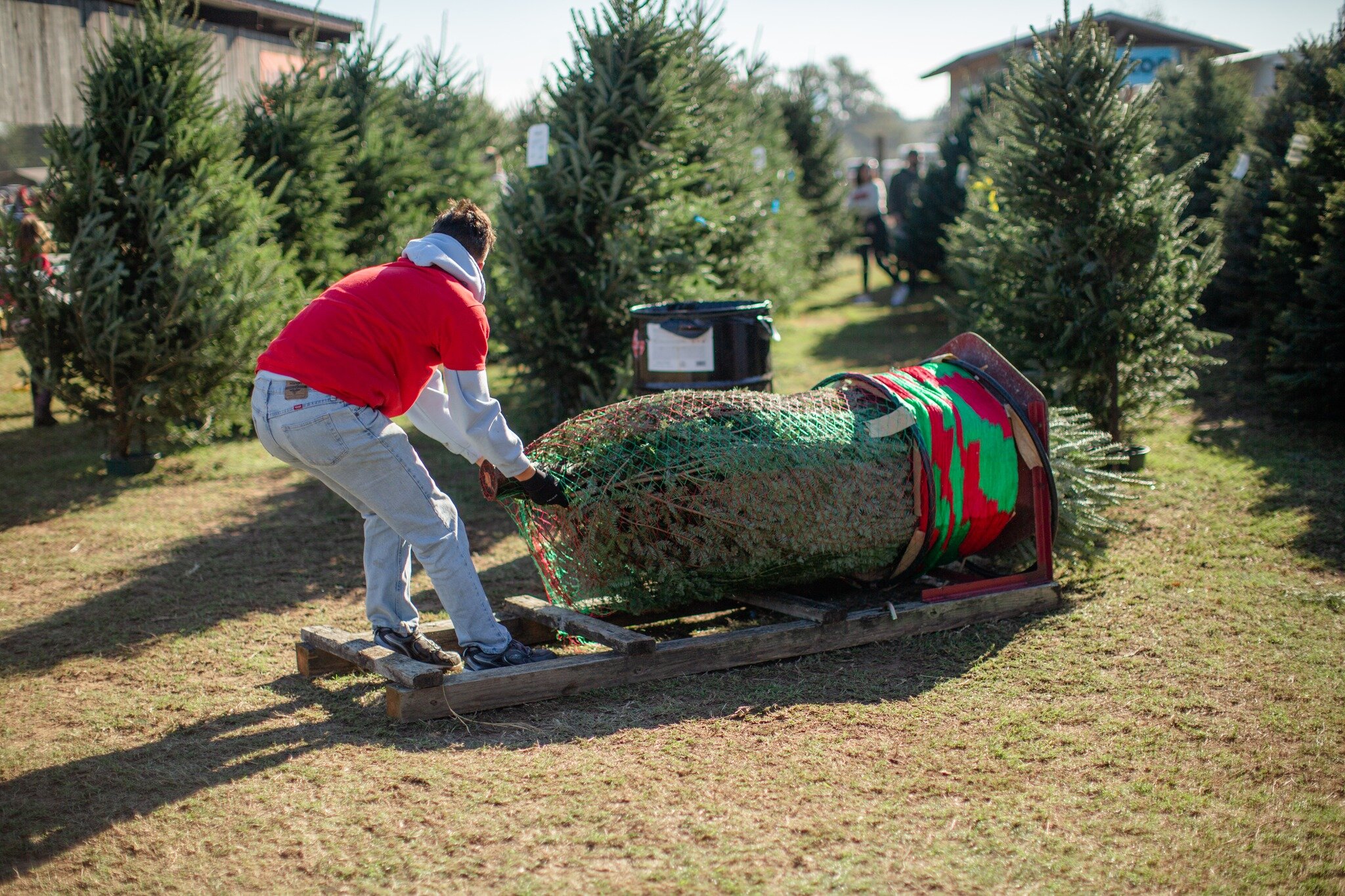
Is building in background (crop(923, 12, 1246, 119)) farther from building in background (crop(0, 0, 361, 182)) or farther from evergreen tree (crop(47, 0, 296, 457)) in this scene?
evergreen tree (crop(47, 0, 296, 457))

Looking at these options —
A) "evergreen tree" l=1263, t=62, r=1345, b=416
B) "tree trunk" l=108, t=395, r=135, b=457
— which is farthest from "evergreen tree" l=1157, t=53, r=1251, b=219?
"tree trunk" l=108, t=395, r=135, b=457

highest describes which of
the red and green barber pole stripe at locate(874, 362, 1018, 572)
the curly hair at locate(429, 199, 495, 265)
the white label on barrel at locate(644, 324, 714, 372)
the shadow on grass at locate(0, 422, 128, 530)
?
the curly hair at locate(429, 199, 495, 265)

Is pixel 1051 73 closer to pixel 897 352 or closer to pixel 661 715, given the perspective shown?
pixel 661 715

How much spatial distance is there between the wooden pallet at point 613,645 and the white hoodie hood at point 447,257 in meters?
1.36

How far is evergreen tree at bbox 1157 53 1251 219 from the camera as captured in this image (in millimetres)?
12109

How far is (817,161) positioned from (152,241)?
1403 centimetres

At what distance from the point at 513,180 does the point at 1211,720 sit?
601 centimetres

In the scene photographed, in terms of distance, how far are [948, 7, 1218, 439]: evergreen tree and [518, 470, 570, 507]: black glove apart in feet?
12.3

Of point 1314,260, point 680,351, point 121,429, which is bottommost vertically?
point 121,429

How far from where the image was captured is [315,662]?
13.7ft

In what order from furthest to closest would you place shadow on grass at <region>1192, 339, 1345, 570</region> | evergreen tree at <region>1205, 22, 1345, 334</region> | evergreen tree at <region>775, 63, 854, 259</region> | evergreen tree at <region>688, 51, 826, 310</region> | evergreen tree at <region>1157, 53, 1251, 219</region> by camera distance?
evergreen tree at <region>775, 63, 854, 259</region> → evergreen tree at <region>1157, 53, 1251, 219</region> → evergreen tree at <region>1205, 22, 1345, 334</region> → evergreen tree at <region>688, 51, 826, 310</region> → shadow on grass at <region>1192, 339, 1345, 570</region>

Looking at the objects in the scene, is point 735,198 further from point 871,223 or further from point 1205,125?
point 871,223

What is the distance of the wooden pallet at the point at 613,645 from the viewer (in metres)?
3.71

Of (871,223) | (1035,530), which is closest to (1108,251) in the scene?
(1035,530)
